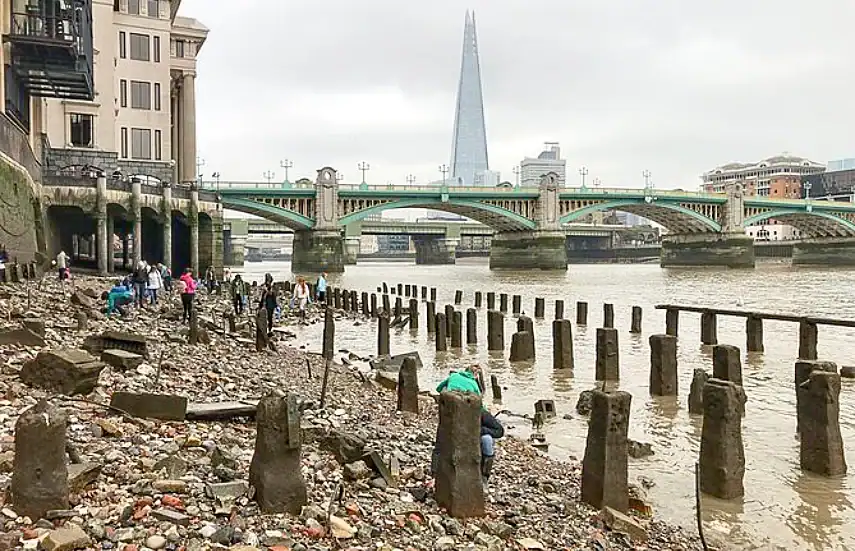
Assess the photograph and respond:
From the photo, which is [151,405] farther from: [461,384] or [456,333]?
[456,333]

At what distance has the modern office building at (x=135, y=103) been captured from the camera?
47188mm

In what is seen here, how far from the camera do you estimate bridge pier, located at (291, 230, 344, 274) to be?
7525 cm

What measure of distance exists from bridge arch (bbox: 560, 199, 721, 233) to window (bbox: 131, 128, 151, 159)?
4627 cm

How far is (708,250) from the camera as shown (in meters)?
95.2

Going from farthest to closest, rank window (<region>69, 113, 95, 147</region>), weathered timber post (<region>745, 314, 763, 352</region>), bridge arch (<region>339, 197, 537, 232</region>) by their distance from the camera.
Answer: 1. bridge arch (<region>339, 197, 537, 232</region>)
2. window (<region>69, 113, 95, 147</region>)
3. weathered timber post (<region>745, 314, 763, 352</region>)

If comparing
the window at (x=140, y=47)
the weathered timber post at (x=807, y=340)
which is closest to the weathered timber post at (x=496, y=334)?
the weathered timber post at (x=807, y=340)

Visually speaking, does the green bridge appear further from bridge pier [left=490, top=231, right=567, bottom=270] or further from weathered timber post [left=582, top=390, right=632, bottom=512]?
weathered timber post [left=582, top=390, right=632, bottom=512]

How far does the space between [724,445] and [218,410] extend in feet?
19.0

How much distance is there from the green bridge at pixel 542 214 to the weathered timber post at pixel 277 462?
208 feet

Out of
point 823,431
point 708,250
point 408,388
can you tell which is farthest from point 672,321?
point 708,250

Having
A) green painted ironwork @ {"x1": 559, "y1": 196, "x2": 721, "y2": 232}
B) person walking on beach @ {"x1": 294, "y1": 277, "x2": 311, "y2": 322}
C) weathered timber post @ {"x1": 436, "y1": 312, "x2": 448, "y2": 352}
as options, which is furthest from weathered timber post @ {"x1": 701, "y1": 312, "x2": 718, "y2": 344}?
green painted ironwork @ {"x1": 559, "y1": 196, "x2": 721, "y2": 232}

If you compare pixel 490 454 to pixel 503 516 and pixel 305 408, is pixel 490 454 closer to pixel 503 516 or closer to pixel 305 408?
pixel 503 516

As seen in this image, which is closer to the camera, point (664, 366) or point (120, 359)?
point (120, 359)

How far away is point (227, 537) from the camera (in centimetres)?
575
